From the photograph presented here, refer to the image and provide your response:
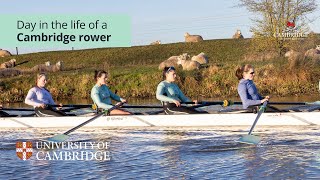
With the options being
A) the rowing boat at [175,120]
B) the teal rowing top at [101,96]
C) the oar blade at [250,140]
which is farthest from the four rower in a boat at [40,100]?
the oar blade at [250,140]

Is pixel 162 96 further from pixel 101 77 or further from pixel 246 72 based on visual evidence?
pixel 246 72

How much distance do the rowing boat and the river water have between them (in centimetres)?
27

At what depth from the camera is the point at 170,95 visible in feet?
57.4

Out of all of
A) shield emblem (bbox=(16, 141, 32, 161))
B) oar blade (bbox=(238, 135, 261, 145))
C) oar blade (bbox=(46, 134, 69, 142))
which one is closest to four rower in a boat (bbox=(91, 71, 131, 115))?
oar blade (bbox=(46, 134, 69, 142))

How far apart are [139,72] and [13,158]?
24.5 metres

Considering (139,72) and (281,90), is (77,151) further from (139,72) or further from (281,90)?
(139,72)

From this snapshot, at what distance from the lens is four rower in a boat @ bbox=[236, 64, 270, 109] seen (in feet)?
53.7

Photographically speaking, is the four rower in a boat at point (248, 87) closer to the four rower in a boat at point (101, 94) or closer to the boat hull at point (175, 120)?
the boat hull at point (175, 120)

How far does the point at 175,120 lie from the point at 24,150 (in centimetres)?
448

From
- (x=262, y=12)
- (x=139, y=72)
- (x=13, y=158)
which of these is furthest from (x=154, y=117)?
(x=262, y=12)

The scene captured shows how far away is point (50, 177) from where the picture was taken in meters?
11.4

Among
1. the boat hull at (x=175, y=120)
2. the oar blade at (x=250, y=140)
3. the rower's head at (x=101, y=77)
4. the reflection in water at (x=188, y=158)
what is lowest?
the reflection in water at (x=188, y=158)

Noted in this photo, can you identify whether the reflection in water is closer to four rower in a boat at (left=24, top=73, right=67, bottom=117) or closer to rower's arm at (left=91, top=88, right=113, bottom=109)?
rower's arm at (left=91, top=88, right=113, bottom=109)

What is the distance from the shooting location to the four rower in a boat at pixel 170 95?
17.3 metres
